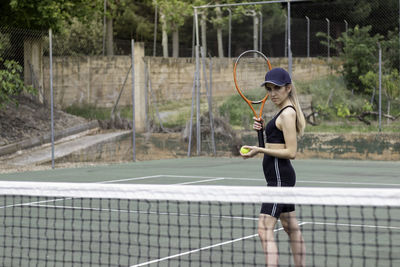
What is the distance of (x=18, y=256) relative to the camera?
5891 mm

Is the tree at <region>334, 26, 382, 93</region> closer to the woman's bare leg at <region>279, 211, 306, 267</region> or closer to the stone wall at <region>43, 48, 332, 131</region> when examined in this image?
the stone wall at <region>43, 48, 332, 131</region>

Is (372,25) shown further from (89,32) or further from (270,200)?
(270,200)

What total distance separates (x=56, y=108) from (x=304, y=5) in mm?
9129

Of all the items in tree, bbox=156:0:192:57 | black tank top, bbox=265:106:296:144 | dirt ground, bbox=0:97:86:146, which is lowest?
dirt ground, bbox=0:97:86:146

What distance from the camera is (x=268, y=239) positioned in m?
4.44

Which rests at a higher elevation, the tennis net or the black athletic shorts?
the black athletic shorts

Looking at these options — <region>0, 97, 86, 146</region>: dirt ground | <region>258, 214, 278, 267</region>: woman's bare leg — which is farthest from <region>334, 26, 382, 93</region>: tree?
<region>258, 214, 278, 267</region>: woman's bare leg

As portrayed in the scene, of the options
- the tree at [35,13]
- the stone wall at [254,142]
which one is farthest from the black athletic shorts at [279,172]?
the tree at [35,13]

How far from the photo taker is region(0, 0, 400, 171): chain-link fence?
55.7 feet

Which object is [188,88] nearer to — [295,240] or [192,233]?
[192,233]

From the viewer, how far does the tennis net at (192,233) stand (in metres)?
4.33

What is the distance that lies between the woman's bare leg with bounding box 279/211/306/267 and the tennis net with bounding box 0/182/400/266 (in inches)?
8.7

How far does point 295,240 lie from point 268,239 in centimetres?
23

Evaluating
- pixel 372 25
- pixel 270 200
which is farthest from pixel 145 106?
pixel 270 200
